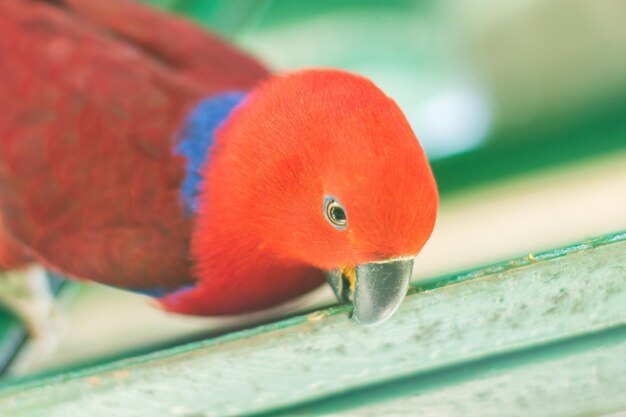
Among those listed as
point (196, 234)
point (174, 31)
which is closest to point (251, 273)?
point (196, 234)

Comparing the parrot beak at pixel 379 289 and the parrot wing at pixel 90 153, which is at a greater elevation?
the parrot wing at pixel 90 153

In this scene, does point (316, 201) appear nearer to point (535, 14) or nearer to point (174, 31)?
point (174, 31)

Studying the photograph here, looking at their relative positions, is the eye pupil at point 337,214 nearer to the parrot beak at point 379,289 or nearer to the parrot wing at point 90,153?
the parrot beak at point 379,289

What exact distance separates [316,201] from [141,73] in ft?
1.48

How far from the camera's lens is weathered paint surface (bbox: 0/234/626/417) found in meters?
0.64

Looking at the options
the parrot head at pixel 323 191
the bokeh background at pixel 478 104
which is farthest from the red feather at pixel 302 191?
the bokeh background at pixel 478 104

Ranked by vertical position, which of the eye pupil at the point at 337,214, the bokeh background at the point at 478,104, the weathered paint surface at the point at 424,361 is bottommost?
the weathered paint surface at the point at 424,361

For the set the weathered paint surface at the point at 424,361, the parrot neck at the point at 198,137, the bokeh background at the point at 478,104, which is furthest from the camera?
the bokeh background at the point at 478,104

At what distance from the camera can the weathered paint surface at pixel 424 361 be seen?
64 cm

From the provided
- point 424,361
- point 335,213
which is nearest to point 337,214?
point 335,213

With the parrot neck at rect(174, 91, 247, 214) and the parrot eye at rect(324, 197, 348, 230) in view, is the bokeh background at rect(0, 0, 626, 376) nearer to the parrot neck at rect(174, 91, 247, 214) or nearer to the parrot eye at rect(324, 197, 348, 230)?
the parrot neck at rect(174, 91, 247, 214)

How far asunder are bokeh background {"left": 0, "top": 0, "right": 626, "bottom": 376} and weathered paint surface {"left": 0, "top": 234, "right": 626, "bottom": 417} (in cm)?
59

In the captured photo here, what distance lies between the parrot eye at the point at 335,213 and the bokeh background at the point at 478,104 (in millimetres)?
652

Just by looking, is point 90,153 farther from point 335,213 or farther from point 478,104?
point 478,104
